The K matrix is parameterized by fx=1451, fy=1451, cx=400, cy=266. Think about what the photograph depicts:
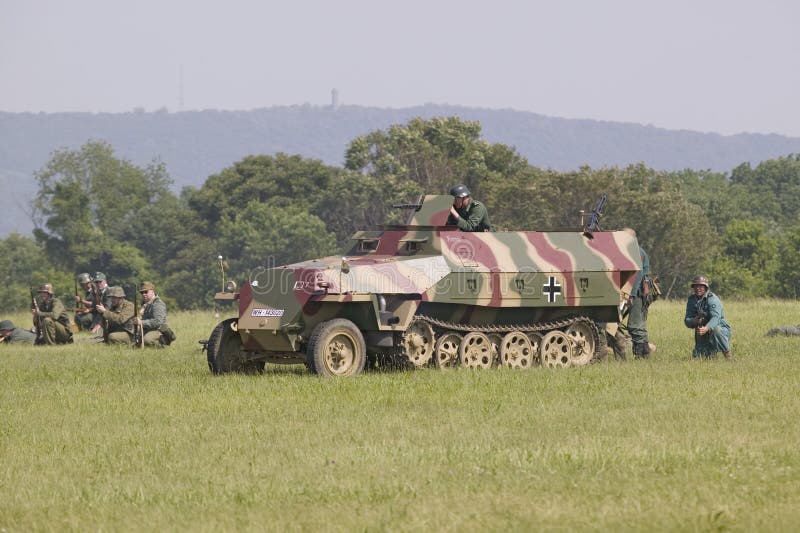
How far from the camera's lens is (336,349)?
744 inches

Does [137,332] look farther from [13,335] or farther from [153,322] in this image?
[13,335]

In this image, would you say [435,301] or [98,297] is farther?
[98,297]

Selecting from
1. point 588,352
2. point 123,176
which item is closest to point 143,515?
point 588,352

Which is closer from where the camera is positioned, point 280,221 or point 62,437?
point 62,437

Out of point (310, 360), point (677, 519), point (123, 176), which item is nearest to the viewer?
point (677, 519)

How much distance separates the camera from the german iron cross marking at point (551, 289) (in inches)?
828

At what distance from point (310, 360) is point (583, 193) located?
48918mm

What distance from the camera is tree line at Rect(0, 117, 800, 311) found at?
65.0 metres

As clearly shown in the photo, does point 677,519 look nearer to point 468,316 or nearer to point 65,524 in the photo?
point 65,524

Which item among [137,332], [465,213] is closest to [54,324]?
[137,332]

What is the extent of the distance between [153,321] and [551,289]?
8.69 metres

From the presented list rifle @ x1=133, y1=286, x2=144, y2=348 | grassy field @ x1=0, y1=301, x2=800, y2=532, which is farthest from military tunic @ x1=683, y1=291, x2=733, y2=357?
rifle @ x1=133, y1=286, x2=144, y2=348

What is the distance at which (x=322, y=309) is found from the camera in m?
19.2

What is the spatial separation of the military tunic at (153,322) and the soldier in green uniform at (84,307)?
4.19 m
